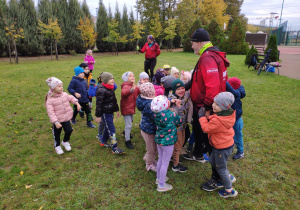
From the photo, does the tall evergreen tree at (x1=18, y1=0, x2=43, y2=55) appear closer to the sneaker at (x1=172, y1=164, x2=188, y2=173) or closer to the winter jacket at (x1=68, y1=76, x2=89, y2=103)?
the winter jacket at (x1=68, y1=76, x2=89, y2=103)

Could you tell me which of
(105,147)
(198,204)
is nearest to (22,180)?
(105,147)

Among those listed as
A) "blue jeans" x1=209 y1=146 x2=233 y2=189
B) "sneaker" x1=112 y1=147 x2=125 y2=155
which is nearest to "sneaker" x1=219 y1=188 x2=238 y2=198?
"blue jeans" x1=209 y1=146 x2=233 y2=189

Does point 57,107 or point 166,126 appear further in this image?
point 57,107

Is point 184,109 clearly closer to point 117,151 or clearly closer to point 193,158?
point 193,158

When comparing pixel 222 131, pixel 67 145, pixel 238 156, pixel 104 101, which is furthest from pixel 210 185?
pixel 67 145

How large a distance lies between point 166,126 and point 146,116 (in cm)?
47

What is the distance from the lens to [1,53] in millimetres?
22359

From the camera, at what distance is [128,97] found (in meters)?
4.54

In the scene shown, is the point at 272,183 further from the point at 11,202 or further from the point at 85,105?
the point at 85,105

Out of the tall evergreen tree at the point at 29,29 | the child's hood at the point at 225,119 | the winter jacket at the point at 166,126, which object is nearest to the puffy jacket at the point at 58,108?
the winter jacket at the point at 166,126

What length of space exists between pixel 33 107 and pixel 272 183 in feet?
24.4

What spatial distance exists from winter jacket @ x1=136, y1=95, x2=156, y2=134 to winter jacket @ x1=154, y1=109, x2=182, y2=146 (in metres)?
0.22

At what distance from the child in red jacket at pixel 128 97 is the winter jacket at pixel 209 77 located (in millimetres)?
1314

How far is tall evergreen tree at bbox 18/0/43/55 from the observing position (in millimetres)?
22906
